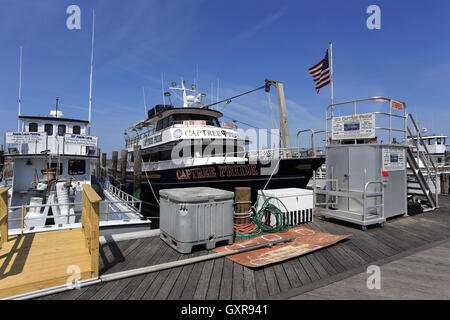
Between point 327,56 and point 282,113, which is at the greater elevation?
point 327,56

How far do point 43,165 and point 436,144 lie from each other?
4787 cm

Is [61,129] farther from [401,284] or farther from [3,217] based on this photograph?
[401,284]

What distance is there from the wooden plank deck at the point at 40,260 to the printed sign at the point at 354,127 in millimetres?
7634

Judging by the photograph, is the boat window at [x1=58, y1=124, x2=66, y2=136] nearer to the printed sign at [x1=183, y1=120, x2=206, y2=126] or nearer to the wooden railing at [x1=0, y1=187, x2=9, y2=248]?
the printed sign at [x1=183, y1=120, x2=206, y2=126]

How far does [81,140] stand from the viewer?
1498cm

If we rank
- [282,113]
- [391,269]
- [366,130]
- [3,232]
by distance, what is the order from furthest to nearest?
1. [282,113]
2. [366,130]
3. [3,232]
4. [391,269]

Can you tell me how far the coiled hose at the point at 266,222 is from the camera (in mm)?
6211

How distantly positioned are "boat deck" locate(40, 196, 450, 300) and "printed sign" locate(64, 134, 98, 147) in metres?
12.0

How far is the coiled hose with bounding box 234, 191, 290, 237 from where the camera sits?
6.21 meters

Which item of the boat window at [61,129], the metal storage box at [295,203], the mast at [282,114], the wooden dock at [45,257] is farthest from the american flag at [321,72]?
the boat window at [61,129]

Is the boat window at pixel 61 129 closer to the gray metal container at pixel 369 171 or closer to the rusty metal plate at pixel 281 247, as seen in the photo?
the rusty metal plate at pixel 281 247
